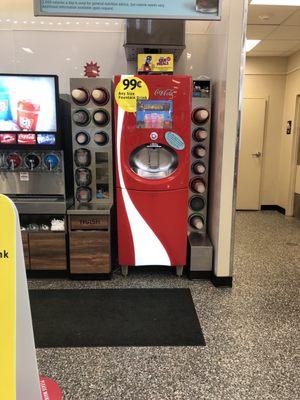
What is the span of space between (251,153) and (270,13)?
8.57ft

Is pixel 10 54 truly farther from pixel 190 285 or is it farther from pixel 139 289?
pixel 190 285

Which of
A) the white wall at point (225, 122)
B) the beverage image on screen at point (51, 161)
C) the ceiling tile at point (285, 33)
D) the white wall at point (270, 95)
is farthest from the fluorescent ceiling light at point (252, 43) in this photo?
the beverage image on screen at point (51, 161)

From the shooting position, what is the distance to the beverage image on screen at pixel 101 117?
3.02 meters

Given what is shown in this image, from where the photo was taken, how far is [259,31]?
14.6ft

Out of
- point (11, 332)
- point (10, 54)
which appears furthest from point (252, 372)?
point (10, 54)

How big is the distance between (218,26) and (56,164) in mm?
1958

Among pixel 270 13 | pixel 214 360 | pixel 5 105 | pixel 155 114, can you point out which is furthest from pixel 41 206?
pixel 270 13

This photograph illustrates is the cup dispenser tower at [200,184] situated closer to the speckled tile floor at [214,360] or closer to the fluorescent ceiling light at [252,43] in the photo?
the speckled tile floor at [214,360]

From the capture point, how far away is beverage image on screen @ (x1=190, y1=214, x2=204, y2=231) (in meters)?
3.33

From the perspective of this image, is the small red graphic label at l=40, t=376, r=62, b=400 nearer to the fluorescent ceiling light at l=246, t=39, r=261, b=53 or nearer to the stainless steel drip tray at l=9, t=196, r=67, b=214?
the stainless steel drip tray at l=9, t=196, r=67, b=214

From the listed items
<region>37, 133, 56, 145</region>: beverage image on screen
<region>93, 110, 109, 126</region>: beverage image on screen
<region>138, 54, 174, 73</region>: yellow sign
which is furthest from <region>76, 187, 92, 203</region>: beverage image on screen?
<region>138, 54, 174, 73</region>: yellow sign

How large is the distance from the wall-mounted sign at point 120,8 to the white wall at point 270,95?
435cm

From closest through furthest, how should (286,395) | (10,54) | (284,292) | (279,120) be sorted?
(286,395) → (284,292) → (10,54) → (279,120)

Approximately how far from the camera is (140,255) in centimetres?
310
